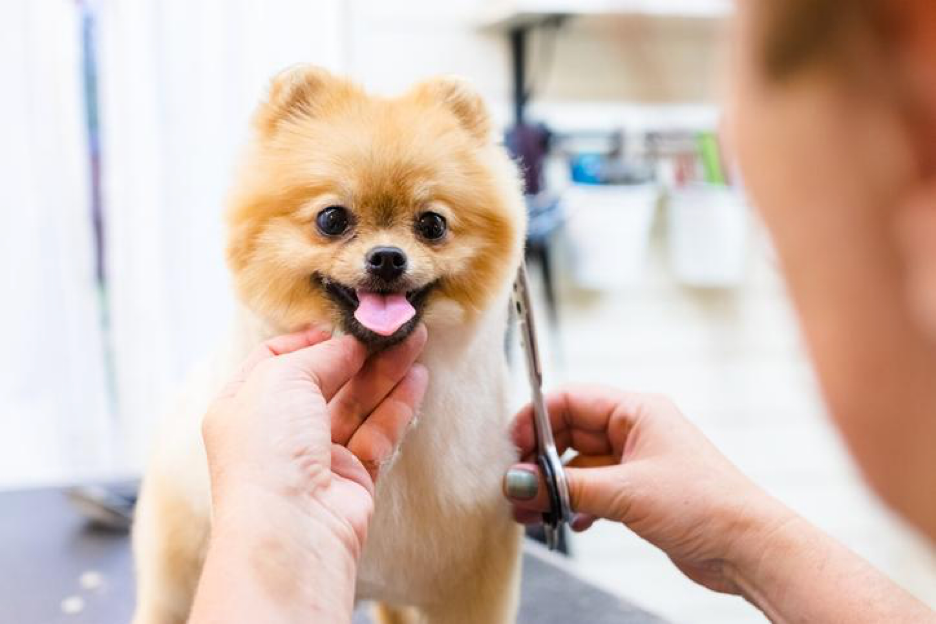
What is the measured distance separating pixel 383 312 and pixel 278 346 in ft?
0.33

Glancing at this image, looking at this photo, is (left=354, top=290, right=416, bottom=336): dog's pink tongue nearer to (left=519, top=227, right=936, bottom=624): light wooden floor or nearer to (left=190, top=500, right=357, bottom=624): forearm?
(left=190, top=500, right=357, bottom=624): forearm

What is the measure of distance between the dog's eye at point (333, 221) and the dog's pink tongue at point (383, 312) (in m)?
0.06

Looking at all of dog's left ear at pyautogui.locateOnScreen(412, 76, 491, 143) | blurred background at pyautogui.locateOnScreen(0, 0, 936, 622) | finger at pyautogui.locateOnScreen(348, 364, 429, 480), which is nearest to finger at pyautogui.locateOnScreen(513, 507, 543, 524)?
finger at pyautogui.locateOnScreen(348, 364, 429, 480)

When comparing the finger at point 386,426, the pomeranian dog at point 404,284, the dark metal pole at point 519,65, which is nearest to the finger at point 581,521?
the pomeranian dog at point 404,284

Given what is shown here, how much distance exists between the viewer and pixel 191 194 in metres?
1.97

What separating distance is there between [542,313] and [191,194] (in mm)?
841

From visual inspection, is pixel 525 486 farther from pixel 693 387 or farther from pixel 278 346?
pixel 693 387

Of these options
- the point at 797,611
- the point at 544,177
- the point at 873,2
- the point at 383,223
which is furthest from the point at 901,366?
the point at 544,177

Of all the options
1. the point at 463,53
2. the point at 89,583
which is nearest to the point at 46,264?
the point at 89,583

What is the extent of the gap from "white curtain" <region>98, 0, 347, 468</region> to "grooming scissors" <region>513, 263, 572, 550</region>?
3.91 ft

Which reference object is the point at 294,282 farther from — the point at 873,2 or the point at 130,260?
the point at 130,260

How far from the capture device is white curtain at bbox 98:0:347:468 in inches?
75.2

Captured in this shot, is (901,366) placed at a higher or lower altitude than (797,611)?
higher

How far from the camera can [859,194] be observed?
0.24m
